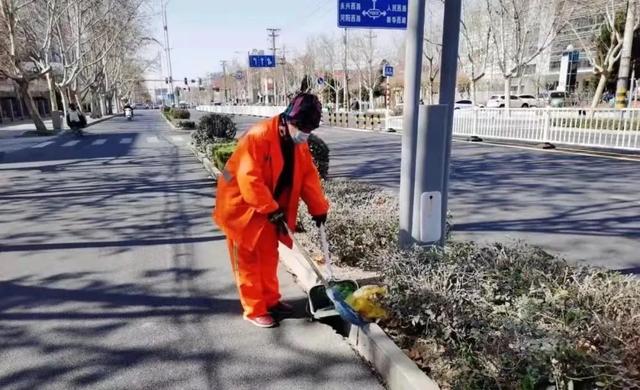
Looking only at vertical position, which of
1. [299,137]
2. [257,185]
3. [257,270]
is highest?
[299,137]

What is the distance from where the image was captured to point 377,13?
19.6 ft

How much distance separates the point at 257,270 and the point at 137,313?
1074 millimetres

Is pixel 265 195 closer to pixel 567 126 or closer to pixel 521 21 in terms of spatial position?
pixel 567 126

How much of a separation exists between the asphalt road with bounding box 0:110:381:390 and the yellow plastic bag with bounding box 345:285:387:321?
11.1 inches

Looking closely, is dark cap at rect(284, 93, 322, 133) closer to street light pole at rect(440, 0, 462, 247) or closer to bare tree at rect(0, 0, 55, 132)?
street light pole at rect(440, 0, 462, 247)

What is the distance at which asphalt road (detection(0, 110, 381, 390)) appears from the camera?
2.78 metres

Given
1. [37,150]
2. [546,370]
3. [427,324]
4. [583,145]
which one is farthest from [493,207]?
[37,150]

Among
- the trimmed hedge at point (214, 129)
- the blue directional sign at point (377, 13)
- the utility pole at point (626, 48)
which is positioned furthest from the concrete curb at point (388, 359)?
the utility pole at point (626, 48)

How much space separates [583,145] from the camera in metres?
12.6

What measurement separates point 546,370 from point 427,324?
874 mm

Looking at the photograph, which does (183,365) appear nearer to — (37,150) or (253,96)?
(37,150)

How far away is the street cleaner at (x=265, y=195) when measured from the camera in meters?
2.96

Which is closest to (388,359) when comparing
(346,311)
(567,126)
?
(346,311)

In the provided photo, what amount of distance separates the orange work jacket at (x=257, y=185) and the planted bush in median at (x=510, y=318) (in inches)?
→ 30.7
